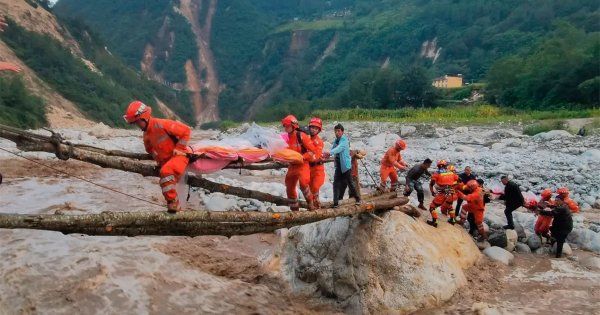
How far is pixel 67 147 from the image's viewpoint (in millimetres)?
4984

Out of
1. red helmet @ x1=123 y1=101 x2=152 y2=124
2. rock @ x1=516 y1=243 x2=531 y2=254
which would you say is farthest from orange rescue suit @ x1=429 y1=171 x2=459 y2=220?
red helmet @ x1=123 y1=101 x2=152 y2=124

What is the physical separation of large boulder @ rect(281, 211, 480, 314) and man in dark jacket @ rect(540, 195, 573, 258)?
1.74 meters

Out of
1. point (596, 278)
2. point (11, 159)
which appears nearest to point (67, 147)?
point (596, 278)

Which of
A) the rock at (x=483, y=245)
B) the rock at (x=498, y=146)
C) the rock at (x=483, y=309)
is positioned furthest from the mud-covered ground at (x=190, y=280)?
the rock at (x=498, y=146)

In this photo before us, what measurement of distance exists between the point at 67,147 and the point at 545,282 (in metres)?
6.86

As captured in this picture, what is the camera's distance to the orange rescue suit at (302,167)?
6.79 meters

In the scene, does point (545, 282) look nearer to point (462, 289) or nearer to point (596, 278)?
point (596, 278)

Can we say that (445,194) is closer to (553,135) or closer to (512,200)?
(512,200)

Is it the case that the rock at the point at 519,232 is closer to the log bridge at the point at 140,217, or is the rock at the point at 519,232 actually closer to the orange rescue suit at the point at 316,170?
the log bridge at the point at 140,217

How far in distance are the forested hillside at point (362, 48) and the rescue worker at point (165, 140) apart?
105 feet

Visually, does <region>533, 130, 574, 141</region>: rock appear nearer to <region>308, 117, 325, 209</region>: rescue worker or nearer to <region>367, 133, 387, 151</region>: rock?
<region>367, 133, 387, 151</region>: rock

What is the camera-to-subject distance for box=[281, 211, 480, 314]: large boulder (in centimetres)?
667

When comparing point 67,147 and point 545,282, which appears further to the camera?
point 545,282

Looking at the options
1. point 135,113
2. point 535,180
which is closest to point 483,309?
point 135,113
